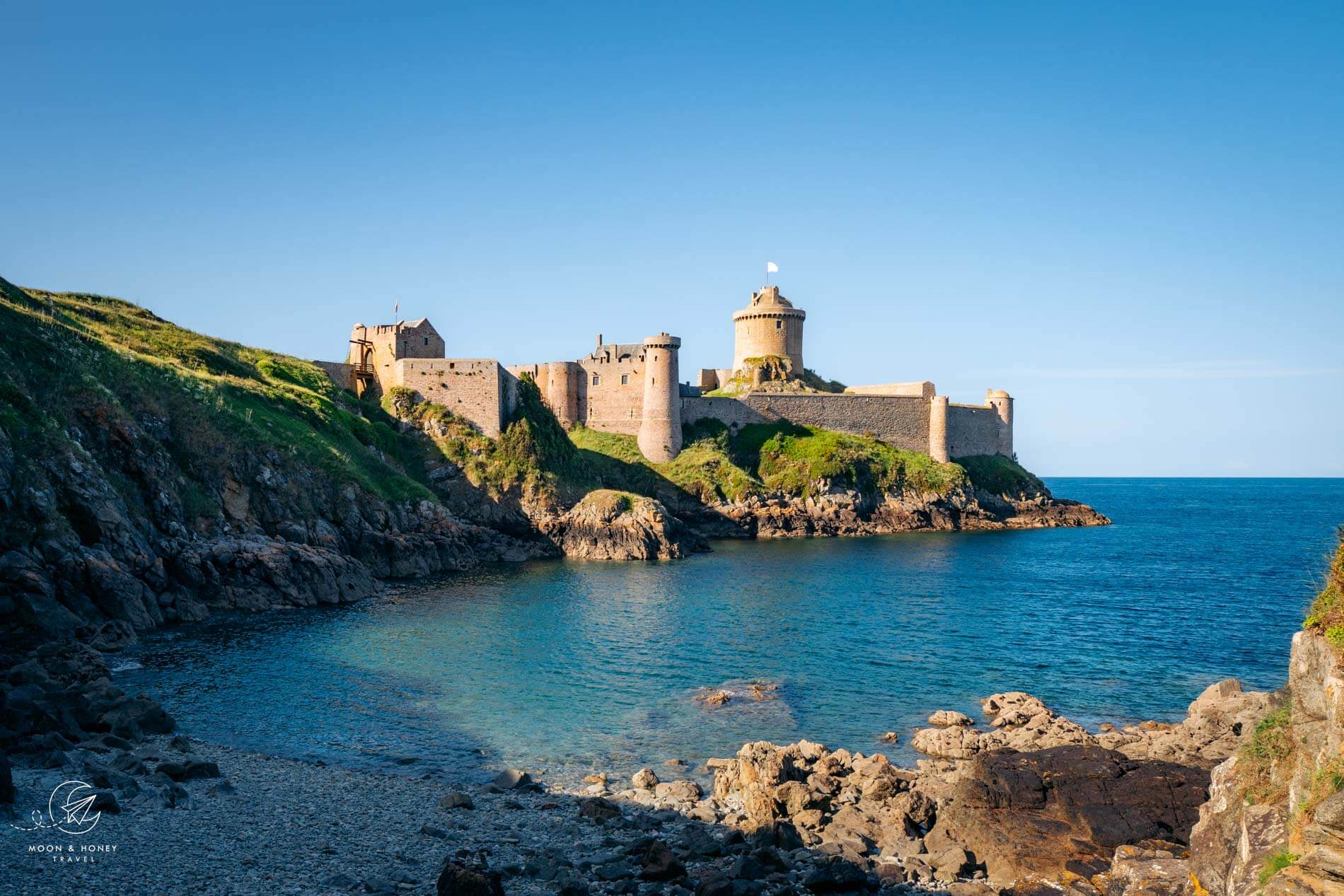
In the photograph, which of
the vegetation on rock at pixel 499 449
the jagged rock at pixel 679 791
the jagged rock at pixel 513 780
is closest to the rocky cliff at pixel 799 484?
the vegetation on rock at pixel 499 449

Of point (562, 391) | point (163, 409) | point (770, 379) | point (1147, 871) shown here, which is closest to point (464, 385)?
point (562, 391)

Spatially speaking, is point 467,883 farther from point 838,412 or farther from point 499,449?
point 838,412

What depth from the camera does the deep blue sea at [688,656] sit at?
23.8m

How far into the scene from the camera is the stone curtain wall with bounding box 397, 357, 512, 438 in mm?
65812

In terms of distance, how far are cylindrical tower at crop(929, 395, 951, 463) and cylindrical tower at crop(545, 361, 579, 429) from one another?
3542cm

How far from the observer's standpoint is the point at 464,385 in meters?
66.1

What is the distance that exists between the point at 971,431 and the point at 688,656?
6544 centimetres

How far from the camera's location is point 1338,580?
12164mm

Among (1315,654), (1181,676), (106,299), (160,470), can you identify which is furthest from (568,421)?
(1315,654)

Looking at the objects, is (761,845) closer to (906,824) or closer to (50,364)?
(906,824)

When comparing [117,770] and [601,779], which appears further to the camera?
[601,779]

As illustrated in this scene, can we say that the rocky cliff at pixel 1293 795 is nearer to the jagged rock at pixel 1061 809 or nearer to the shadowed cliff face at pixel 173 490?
the jagged rock at pixel 1061 809

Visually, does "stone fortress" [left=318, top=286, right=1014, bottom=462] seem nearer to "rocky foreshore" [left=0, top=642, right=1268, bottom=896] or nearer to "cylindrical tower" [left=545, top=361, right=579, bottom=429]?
"cylindrical tower" [left=545, top=361, right=579, bottom=429]

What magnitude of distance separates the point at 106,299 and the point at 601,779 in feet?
202
